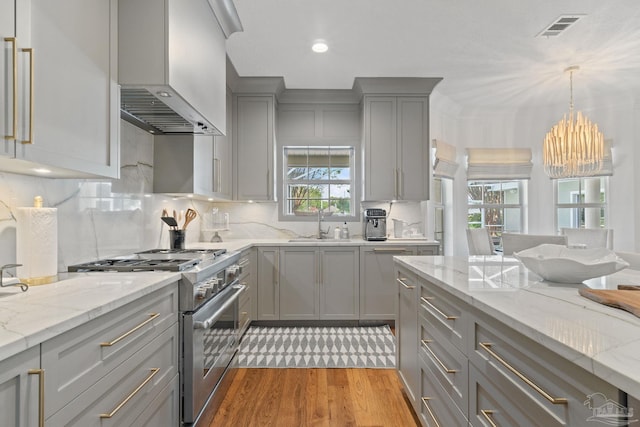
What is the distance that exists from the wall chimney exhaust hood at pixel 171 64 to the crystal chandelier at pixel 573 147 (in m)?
3.26

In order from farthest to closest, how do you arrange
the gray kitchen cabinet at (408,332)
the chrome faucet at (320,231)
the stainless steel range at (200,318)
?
the chrome faucet at (320,231) → the gray kitchen cabinet at (408,332) → the stainless steel range at (200,318)

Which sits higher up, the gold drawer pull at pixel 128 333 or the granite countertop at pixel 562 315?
the granite countertop at pixel 562 315

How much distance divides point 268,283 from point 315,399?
1.55m

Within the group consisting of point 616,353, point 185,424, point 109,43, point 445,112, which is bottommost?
point 185,424

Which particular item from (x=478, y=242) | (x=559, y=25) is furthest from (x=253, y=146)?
(x=559, y=25)

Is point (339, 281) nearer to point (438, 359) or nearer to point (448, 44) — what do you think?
point (438, 359)

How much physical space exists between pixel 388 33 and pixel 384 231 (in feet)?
6.49

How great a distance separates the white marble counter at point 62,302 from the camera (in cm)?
80

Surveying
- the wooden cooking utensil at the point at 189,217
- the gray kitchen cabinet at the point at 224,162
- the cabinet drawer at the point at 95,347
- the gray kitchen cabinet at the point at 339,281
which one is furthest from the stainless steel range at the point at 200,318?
the gray kitchen cabinet at the point at 339,281

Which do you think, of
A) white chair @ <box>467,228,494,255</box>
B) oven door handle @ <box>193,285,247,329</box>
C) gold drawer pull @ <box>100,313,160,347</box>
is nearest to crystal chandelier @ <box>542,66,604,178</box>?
white chair @ <box>467,228,494,255</box>

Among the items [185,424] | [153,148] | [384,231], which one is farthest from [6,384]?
[384,231]

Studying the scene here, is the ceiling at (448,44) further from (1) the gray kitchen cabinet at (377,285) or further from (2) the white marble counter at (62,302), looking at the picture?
(2) the white marble counter at (62,302)

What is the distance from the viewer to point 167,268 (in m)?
1.71

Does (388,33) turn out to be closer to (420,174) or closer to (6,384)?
(420,174)
